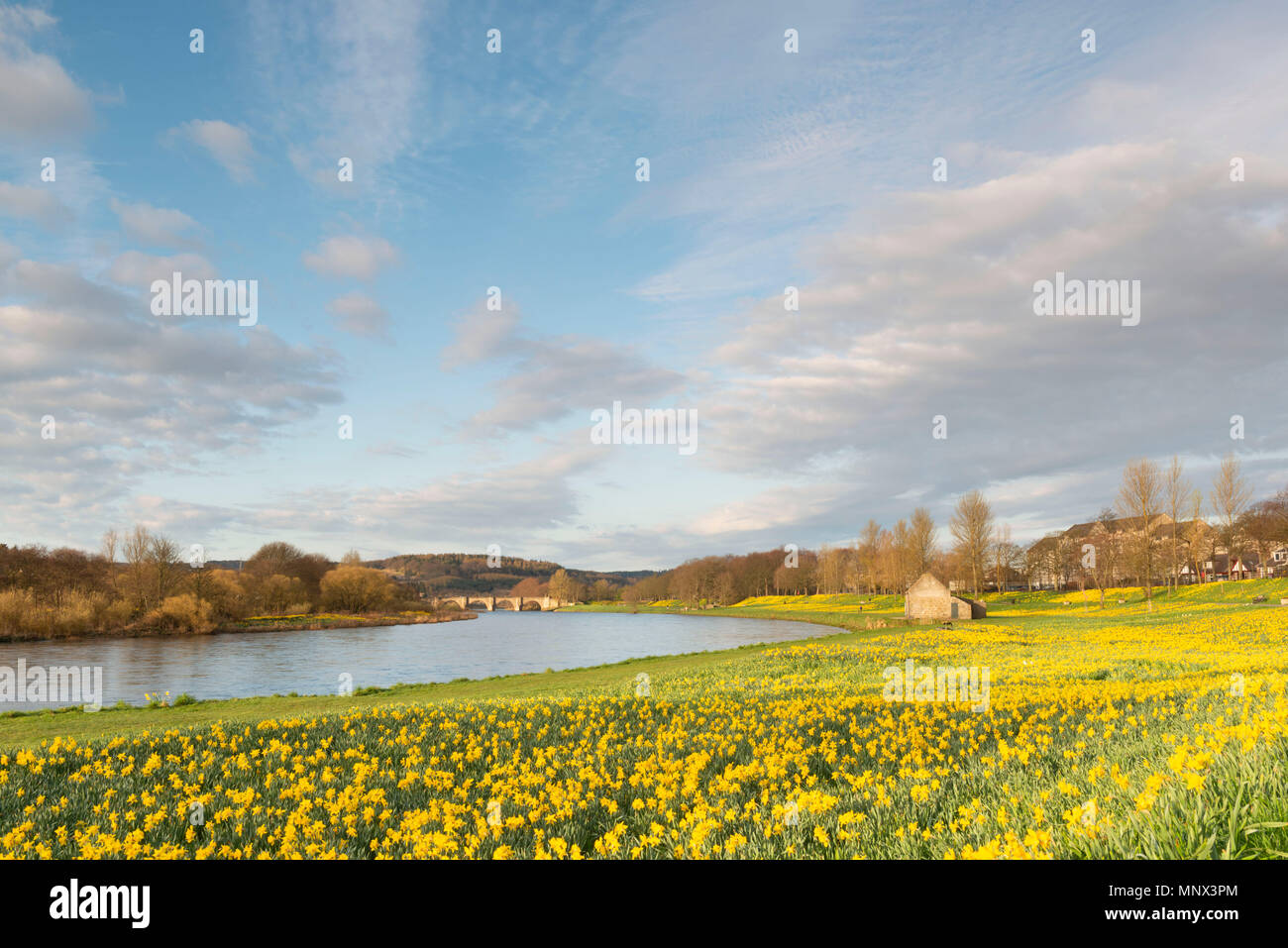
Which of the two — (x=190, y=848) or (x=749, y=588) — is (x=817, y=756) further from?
(x=749, y=588)

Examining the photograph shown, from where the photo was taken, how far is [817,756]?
795 centimetres

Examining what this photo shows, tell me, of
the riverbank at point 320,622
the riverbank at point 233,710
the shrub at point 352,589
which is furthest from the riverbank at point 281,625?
the riverbank at point 233,710

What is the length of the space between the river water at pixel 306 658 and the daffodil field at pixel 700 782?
25580mm

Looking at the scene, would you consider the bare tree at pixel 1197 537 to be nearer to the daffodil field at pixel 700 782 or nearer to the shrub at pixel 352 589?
the daffodil field at pixel 700 782

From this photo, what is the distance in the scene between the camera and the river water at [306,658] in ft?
123

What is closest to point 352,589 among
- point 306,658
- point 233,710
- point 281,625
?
point 281,625

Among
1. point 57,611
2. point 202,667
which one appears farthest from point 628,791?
point 57,611

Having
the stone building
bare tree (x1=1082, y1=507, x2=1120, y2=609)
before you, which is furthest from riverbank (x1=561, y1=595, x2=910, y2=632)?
bare tree (x1=1082, y1=507, x2=1120, y2=609)

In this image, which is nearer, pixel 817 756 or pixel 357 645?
pixel 817 756

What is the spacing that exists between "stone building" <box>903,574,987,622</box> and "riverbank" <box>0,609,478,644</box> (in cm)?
7387
